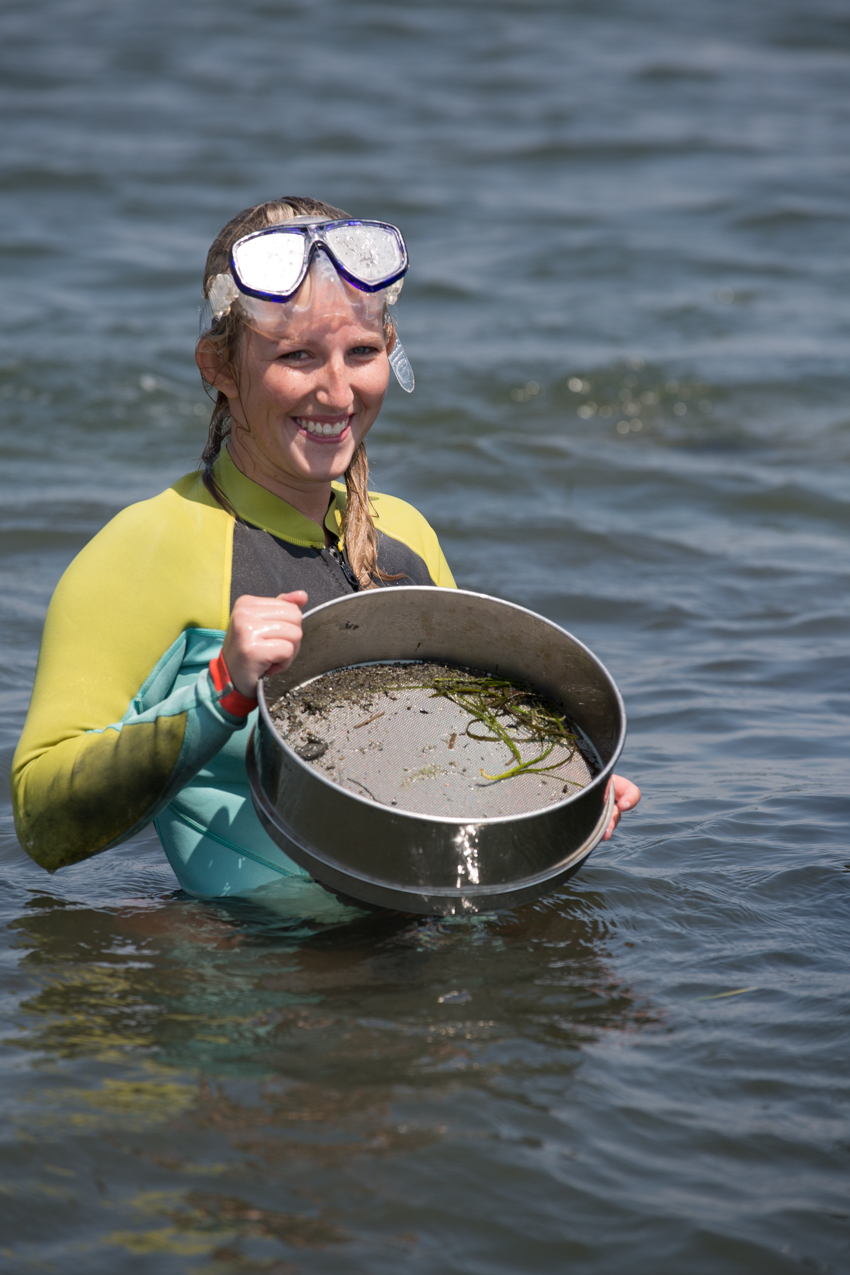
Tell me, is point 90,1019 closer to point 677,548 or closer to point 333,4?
point 677,548

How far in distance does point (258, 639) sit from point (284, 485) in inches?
29.1

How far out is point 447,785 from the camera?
2939mm

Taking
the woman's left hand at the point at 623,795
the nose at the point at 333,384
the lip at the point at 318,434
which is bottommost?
the woman's left hand at the point at 623,795

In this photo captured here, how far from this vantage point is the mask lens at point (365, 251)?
3010 millimetres

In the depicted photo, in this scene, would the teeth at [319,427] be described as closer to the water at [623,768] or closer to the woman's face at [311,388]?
the woman's face at [311,388]

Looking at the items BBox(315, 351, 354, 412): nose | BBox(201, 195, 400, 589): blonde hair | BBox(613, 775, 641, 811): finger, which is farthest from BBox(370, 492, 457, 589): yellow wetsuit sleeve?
BBox(613, 775, 641, 811): finger

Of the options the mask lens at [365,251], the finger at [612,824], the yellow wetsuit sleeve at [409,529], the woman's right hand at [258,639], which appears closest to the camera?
the woman's right hand at [258,639]

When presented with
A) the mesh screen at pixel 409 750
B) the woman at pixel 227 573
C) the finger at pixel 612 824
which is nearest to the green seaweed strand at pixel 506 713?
the mesh screen at pixel 409 750

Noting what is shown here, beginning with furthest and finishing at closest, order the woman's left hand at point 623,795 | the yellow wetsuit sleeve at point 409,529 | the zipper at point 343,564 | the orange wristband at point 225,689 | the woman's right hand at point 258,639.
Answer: the yellow wetsuit sleeve at point 409,529, the zipper at point 343,564, the woman's left hand at point 623,795, the orange wristband at point 225,689, the woman's right hand at point 258,639

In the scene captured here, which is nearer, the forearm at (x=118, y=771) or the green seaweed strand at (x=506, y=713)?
the forearm at (x=118, y=771)

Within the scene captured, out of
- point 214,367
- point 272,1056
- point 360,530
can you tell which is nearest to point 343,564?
point 360,530

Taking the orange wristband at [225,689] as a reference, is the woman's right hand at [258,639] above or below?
above

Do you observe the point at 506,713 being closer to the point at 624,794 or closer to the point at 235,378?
the point at 624,794

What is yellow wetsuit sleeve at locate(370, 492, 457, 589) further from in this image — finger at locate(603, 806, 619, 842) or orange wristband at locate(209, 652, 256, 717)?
orange wristband at locate(209, 652, 256, 717)
